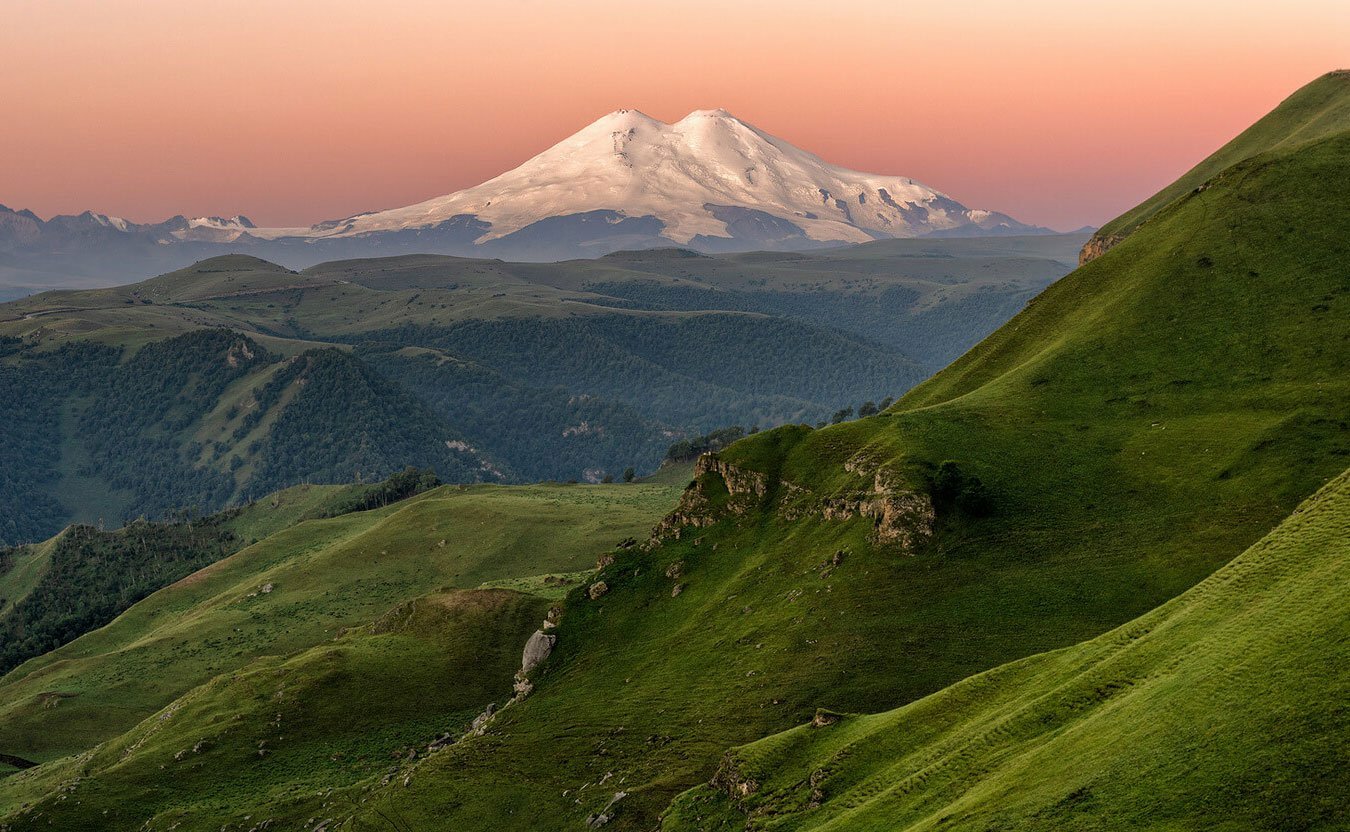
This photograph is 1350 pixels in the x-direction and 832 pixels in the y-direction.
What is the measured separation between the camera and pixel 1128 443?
81.0 metres

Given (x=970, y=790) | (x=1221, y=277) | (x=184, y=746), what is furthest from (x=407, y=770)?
(x=1221, y=277)

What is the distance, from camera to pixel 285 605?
520ft

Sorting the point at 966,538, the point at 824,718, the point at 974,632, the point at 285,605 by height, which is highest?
the point at 966,538

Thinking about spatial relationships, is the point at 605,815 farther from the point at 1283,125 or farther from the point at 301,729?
the point at 1283,125

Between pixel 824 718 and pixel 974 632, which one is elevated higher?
pixel 974 632

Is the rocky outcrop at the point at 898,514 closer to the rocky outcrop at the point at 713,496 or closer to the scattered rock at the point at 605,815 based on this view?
the rocky outcrop at the point at 713,496

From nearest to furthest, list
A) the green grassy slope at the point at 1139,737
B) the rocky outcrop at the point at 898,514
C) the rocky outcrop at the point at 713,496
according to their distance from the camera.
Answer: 1. the green grassy slope at the point at 1139,737
2. the rocky outcrop at the point at 898,514
3. the rocky outcrop at the point at 713,496

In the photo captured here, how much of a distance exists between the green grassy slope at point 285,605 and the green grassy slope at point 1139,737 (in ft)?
338

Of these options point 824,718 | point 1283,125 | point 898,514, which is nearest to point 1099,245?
point 1283,125

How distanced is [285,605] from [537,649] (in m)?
86.3

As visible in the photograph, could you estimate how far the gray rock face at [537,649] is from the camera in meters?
86.3

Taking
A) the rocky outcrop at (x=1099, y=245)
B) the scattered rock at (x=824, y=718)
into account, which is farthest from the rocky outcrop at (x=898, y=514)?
the rocky outcrop at (x=1099, y=245)

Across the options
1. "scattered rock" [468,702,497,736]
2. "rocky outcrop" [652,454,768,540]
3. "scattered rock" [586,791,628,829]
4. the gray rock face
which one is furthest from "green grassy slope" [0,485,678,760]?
"scattered rock" [586,791,628,829]

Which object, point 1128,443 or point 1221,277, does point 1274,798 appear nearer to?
point 1128,443
